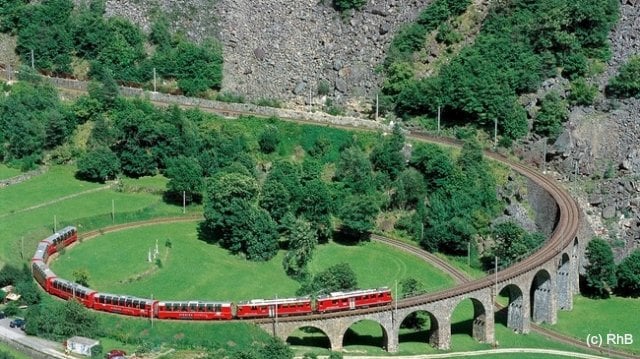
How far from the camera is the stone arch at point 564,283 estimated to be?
5738 inches

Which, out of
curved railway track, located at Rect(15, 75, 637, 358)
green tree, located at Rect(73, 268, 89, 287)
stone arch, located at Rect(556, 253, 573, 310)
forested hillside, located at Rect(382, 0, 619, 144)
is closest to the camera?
curved railway track, located at Rect(15, 75, 637, 358)

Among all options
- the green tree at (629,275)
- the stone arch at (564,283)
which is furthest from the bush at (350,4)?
the stone arch at (564,283)

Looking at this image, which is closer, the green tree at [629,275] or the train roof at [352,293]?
the train roof at [352,293]

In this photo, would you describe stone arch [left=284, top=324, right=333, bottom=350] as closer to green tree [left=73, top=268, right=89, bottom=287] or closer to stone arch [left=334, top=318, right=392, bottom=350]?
stone arch [left=334, top=318, right=392, bottom=350]

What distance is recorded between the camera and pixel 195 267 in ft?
467

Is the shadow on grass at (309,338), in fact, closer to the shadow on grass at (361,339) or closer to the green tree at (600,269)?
the shadow on grass at (361,339)

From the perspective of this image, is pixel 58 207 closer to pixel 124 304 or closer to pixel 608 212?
pixel 124 304

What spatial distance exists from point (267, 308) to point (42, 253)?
91.0 feet

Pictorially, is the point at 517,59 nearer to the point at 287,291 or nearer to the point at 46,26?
the point at 287,291

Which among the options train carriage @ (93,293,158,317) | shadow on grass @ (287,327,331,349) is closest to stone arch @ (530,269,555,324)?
shadow on grass @ (287,327,331,349)

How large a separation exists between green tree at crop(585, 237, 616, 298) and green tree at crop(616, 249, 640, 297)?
84 centimetres

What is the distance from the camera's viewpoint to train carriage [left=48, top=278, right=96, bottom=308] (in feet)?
427

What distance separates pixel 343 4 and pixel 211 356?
74.3 meters

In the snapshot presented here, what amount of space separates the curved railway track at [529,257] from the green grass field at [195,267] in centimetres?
228
